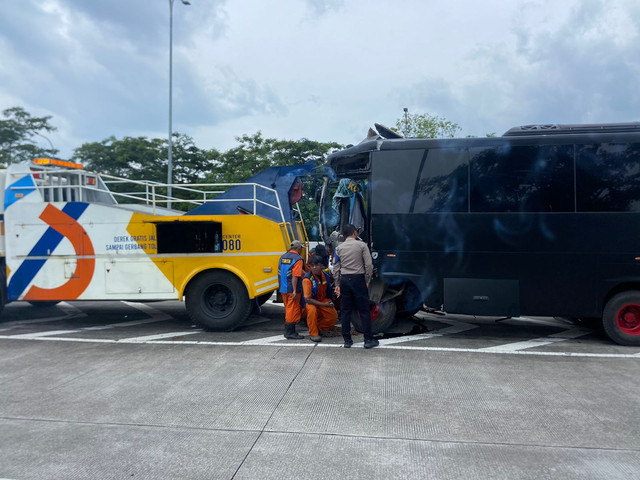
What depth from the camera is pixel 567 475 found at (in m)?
3.60

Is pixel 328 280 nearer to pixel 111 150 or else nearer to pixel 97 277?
pixel 97 277

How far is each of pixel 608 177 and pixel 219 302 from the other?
6092 mm

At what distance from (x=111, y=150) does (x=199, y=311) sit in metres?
19.5

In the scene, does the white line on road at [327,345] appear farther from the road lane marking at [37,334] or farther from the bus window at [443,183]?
the bus window at [443,183]

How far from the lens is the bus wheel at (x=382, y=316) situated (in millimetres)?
7840

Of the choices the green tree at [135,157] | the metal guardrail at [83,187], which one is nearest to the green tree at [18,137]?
the green tree at [135,157]

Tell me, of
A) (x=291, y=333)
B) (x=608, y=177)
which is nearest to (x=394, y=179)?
(x=291, y=333)

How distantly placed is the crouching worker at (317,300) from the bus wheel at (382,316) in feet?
1.68

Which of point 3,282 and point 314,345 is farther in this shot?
point 3,282

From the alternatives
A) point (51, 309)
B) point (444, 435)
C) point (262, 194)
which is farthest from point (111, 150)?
point (444, 435)

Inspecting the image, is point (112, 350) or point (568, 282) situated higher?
point (568, 282)

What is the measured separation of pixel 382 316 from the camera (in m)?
7.86

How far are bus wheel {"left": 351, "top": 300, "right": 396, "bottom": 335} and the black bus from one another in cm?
40

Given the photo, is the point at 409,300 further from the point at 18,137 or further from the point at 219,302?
the point at 18,137
